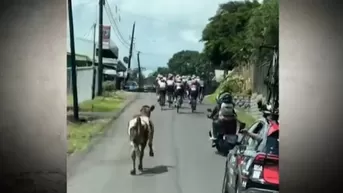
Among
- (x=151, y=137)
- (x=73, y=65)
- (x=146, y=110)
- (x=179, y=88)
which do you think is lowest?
(x=151, y=137)

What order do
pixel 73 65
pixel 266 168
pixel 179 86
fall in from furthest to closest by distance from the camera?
1. pixel 179 86
2. pixel 73 65
3. pixel 266 168

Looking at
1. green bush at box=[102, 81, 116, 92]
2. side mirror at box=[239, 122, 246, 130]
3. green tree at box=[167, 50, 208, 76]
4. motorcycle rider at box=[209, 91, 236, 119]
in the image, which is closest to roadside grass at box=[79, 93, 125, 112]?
green bush at box=[102, 81, 116, 92]

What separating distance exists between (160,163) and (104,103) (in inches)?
15.5

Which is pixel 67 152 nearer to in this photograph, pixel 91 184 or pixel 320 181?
pixel 91 184

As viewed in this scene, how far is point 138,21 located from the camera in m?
2.97

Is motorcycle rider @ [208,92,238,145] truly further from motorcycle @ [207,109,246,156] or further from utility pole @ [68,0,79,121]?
utility pole @ [68,0,79,121]

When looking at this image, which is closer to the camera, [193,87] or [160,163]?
[160,163]

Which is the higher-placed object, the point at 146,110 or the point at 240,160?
the point at 146,110

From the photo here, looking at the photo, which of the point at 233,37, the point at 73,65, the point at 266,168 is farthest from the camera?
the point at 233,37

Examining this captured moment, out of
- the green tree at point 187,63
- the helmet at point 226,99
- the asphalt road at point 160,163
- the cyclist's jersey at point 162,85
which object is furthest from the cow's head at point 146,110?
the helmet at point 226,99

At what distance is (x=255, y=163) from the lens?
2756 millimetres

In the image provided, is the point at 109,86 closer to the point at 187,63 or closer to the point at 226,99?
the point at 187,63

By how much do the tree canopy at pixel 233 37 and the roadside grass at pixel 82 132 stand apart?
0.41m

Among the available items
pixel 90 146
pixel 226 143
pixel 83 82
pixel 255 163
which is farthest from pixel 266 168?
pixel 83 82
